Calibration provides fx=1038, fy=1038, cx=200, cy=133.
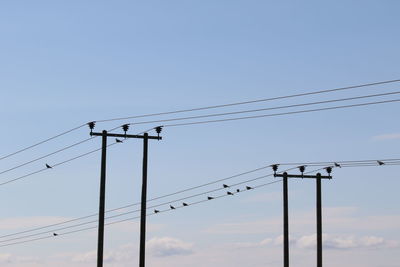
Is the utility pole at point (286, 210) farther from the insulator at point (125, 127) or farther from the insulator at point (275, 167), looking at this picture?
the insulator at point (125, 127)

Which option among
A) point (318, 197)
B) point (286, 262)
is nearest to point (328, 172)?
point (318, 197)

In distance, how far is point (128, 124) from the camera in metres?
52.4

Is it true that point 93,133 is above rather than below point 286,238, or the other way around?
above

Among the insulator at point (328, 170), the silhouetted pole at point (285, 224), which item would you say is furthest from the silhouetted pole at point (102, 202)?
the insulator at point (328, 170)

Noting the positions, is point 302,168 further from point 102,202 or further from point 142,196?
point 102,202

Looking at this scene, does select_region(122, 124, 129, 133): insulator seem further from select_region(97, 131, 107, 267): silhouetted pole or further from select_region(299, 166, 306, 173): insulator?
select_region(299, 166, 306, 173): insulator

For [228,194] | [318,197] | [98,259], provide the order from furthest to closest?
[228,194] < [318,197] < [98,259]

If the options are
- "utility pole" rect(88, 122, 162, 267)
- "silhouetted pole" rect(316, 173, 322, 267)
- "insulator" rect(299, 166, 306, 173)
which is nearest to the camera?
"utility pole" rect(88, 122, 162, 267)

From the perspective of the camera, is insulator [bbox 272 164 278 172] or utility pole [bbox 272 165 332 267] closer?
utility pole [bbox 272 165 332 267]

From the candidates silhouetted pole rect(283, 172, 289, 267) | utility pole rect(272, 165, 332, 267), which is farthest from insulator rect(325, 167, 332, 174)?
silhouetted pole rect(283, 172, 289, 267)

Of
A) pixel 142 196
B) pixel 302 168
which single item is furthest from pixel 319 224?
pixel 142 196

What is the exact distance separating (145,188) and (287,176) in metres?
8.81

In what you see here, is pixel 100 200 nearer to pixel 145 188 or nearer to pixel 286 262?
pixel 145 188

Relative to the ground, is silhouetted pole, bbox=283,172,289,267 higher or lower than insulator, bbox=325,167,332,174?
lower
